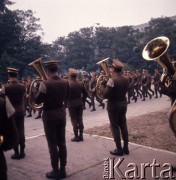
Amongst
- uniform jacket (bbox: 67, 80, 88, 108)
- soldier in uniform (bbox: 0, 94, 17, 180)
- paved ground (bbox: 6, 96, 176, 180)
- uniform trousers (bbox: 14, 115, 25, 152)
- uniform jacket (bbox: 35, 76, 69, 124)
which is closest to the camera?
soldier in uniform (bbox: 0, 94, 17, 180)

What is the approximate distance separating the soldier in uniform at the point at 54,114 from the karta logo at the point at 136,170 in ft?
3.06

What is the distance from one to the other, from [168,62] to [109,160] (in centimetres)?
243

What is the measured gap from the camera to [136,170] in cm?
573

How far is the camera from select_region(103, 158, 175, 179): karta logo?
548cm

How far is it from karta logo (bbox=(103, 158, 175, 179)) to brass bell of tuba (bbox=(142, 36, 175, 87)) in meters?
1.62

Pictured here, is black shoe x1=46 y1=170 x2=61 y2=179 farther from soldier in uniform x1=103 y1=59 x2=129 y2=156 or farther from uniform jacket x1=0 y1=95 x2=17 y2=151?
uniform jacket x1=0 y1=95 x2=17 y2=151

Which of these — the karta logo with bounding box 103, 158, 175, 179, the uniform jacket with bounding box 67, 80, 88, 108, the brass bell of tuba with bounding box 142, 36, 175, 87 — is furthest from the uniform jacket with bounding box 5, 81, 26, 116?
the brass bell of tuba with bounding box 142, 36, 175, 87

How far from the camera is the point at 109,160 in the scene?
21.1ft

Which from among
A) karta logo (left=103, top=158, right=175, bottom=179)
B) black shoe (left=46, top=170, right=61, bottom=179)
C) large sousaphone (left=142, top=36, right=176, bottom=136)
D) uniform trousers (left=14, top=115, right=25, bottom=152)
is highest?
large sousaphone (left=142, top=36, right=176, bottom=136)

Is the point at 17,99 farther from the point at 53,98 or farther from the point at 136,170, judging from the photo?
the point at 136,170

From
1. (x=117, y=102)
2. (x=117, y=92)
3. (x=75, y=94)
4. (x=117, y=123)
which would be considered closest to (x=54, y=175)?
(x=117, y=123)

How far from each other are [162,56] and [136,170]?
2.24 meters

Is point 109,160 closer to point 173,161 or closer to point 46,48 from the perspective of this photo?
point 173,161

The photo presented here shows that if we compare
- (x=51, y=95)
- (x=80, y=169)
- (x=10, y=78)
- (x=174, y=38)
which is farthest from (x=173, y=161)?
(x=174, y=38)
